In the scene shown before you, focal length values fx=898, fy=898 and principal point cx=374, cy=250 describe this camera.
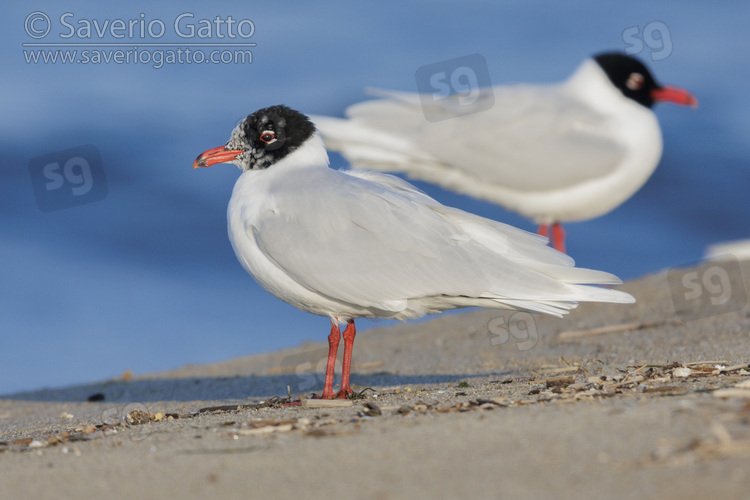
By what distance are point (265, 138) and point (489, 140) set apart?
3511mm

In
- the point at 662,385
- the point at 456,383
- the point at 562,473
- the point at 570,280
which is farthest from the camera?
the point at 456,383

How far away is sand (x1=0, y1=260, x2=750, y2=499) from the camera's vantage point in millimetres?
2576

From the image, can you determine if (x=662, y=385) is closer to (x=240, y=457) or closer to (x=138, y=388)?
(x=240, y=457)

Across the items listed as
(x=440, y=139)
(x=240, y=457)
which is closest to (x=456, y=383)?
(x=240, y=457)

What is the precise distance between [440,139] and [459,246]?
3.95 metres

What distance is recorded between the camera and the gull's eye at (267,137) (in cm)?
580

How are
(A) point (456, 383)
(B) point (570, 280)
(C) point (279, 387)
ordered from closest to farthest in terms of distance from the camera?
(B) point (570, 280)
(A) point (456, 383)
(C) point (279, 387)

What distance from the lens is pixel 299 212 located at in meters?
5.01

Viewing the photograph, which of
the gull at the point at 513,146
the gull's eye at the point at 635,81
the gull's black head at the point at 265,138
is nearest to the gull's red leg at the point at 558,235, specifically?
the gull at the point at 513,146

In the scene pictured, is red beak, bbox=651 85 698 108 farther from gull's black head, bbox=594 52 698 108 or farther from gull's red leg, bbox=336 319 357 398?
gull's red leg, bbox=336 319 357 398
